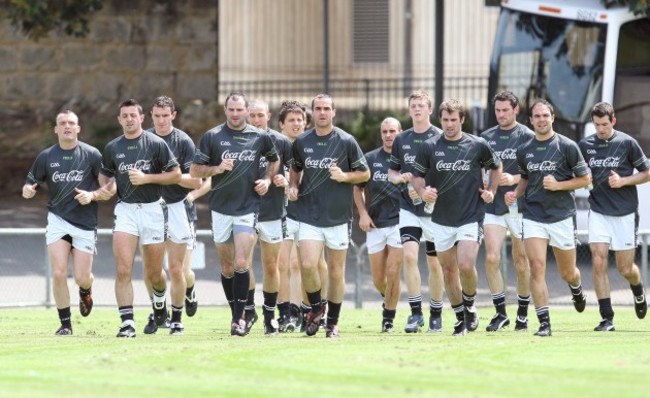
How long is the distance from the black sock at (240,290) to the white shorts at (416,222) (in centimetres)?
178

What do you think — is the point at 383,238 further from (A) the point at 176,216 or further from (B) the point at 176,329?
(B) the point at 176,329

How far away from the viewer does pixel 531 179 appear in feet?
51.7

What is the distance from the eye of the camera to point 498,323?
16766 mm

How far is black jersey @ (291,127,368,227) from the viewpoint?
1547cm

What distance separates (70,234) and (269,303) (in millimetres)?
1993

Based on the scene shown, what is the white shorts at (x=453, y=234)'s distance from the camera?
611 inches

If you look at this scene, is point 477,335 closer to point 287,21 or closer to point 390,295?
point 390,295

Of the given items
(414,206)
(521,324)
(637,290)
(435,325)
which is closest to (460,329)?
(435,325)

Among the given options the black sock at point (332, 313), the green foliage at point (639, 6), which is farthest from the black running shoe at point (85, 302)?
the green foliage at point (639, 6)

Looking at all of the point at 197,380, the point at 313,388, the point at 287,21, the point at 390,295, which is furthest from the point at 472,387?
the point at 287,21

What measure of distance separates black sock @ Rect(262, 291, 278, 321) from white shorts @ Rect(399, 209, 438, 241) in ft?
4.67

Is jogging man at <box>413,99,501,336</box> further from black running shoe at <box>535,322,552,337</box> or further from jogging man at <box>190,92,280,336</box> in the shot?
jogging man at <box>190,92,280,336</box>

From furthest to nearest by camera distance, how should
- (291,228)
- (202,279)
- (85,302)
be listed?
(202,279) → (85,302) → (291,228)

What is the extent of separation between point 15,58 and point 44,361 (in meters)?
20.1
